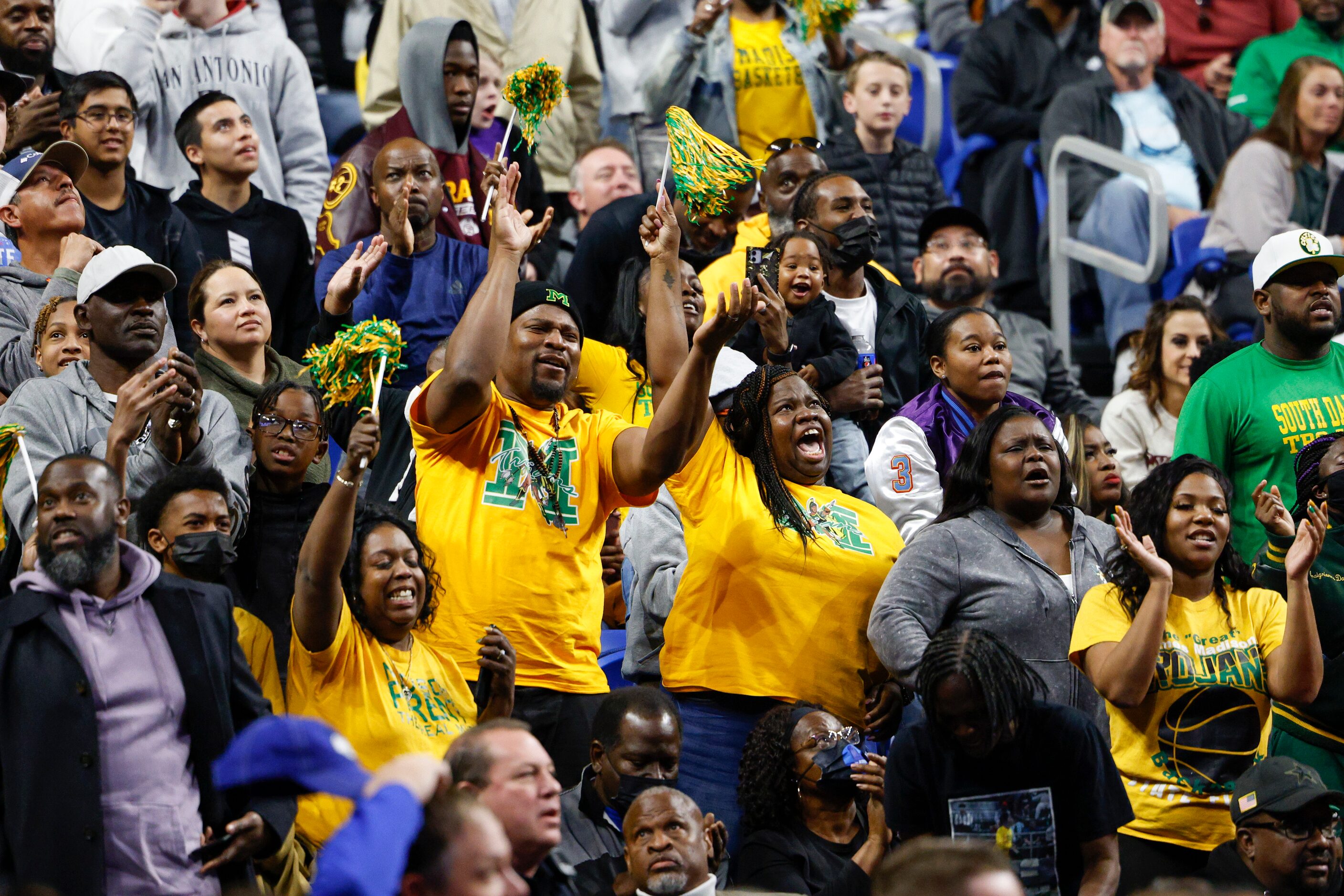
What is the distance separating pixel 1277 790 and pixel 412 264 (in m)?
3.77

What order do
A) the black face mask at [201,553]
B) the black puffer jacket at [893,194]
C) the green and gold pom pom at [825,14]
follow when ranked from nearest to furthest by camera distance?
1. the black face mask at [201,553]
2. the black puffer jacket at [893,194]
3. the green and gold pom pom at [825,14]

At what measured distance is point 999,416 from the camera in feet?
18.6

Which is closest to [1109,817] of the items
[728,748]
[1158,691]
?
[1158,691]

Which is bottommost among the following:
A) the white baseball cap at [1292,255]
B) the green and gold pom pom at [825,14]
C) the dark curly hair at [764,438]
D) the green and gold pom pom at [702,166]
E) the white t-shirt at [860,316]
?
the dark curly hair at [764,438]

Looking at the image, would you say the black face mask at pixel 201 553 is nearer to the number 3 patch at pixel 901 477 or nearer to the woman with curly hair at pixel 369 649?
the woman with curly hair at pixel 369 649

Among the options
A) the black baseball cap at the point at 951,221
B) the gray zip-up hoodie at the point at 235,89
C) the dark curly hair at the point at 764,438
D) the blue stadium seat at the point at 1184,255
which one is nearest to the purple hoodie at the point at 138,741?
the dark curly hair at the point at 764,438

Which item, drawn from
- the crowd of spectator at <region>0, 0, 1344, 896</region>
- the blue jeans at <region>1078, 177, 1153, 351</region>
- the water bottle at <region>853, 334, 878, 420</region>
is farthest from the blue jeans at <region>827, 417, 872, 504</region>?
the blue jeans at <region>1078, 177, 1153, 351</region>

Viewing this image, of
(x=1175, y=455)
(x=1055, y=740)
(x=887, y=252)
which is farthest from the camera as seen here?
(x=887, y=252)

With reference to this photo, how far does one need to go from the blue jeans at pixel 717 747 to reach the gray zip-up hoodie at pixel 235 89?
3.69 meters

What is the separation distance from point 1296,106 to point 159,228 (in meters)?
5.96

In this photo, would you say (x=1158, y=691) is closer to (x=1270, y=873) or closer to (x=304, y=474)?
(x=1270, y=873)

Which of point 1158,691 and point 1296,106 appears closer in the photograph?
point 1158,691

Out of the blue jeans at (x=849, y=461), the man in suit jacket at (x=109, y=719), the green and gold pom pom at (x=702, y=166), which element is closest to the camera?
the man in suit jacket at (x=109, y=719)

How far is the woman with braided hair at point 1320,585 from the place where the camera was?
17.7 feet
